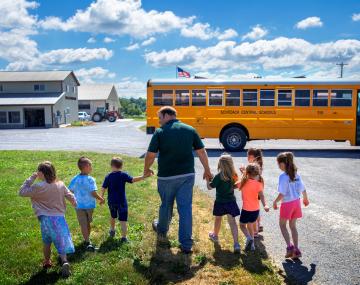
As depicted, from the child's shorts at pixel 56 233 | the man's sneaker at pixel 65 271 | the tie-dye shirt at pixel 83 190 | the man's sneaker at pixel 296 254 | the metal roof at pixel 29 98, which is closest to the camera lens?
the man's sneaker at pixel 65 271

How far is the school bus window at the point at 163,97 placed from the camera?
17000 millimetres

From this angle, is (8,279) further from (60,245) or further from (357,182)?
(357,182)

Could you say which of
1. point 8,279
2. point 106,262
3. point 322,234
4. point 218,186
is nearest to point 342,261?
point 322,234

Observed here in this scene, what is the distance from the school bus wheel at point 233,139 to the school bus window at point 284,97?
80.0 inches

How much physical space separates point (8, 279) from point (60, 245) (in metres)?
0.68

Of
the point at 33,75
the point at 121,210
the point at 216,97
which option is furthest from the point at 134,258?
the point at 33,75

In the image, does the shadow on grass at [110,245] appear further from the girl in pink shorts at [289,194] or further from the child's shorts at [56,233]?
the girl in pink shorts at [289,194]

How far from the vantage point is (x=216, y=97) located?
16953 millimetres

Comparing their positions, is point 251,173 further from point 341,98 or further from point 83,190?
point 341,98

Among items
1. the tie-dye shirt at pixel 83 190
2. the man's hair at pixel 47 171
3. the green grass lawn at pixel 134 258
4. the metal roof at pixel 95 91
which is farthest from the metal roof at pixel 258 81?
the metal roof at pixel 95 91

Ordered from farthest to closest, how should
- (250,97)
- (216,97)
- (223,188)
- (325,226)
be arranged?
(216,97) < (250,97) < (325,226) < (223,188)

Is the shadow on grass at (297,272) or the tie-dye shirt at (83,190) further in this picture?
the tie-dye shirt at (83,190)

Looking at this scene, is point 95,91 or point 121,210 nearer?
point 121,210

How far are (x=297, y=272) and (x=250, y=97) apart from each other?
12482 mm
